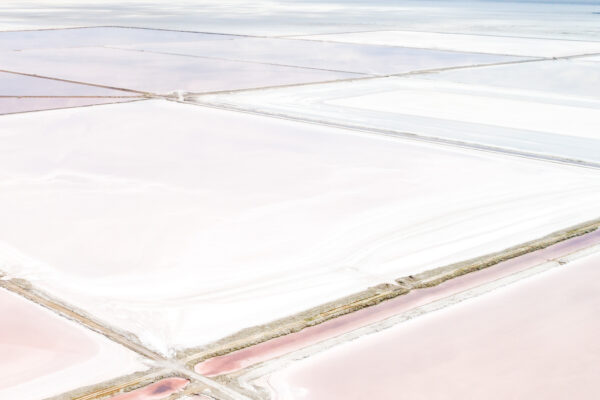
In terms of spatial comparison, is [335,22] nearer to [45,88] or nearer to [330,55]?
[330,55]

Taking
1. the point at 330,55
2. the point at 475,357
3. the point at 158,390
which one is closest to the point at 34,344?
the point at 158,390

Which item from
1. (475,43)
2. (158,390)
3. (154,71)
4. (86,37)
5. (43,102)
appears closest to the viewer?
(158,390)

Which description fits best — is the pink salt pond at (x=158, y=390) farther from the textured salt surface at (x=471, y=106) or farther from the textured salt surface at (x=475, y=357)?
the textured salt surface at (x=471, y=106)

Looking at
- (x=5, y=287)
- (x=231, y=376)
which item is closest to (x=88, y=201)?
(x=5, y=287)

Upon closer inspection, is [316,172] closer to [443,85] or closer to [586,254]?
[586,254]

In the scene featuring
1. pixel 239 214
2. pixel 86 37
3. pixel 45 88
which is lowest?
pixel 239 214

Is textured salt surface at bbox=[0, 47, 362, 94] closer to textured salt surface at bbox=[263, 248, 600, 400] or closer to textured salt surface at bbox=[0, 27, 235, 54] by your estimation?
textured salt surface at bbox=[0, 27, 235, 54]
